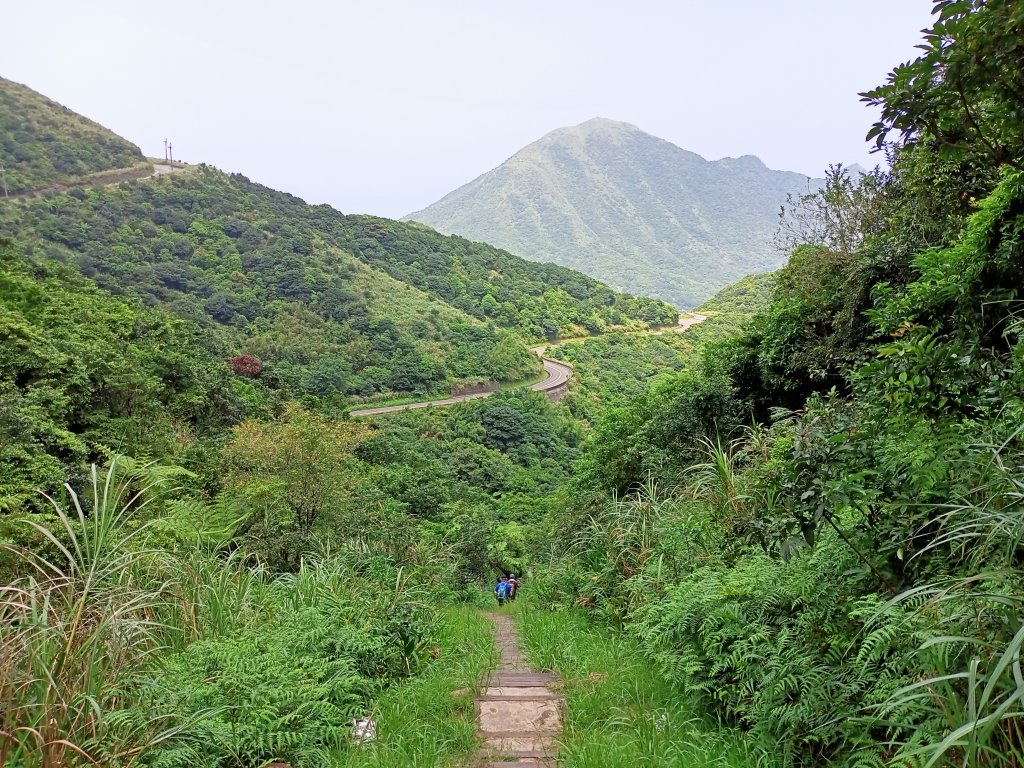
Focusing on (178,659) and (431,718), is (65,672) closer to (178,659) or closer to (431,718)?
(178,659)

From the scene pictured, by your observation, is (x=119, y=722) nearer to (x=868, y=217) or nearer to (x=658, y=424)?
(x=658, y=424)

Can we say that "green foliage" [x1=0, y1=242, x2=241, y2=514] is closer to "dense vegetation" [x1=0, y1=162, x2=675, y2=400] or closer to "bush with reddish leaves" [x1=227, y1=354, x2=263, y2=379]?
"bush with reddish leaves" [x1=227, y1=354, x2=263, y2=379]

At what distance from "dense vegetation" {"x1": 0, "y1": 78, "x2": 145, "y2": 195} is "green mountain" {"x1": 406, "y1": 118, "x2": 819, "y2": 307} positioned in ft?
267

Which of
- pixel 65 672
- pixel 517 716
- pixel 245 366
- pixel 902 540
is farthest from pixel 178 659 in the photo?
pixel 245 366

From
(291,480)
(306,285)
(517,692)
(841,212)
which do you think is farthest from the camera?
(306,285)

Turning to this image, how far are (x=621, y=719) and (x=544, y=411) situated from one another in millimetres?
28176

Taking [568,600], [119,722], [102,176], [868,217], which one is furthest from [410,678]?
[102,176]

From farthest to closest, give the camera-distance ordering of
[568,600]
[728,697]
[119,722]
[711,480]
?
1. [568,600]
2. [711,480]
3. [728,697]
4. [119,722]

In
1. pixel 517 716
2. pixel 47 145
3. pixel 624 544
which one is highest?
pixel 47 145

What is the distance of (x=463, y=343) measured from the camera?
39469 millimetres

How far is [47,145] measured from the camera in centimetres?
4431

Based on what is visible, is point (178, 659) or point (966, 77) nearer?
point (966, 77)

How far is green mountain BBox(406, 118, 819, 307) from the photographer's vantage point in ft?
421

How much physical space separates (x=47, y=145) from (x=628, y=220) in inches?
5246
